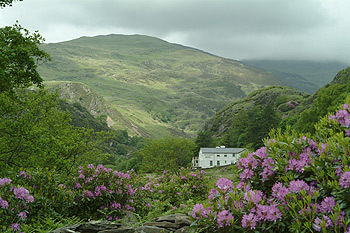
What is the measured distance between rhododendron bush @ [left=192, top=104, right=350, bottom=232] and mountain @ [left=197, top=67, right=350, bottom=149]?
40583 millimetres

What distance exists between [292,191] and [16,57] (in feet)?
36.6

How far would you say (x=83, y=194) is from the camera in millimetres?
8008

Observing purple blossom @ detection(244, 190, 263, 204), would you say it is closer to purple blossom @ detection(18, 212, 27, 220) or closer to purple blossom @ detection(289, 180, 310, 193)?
purple blossom @ detection(289, 180, 310, 193)

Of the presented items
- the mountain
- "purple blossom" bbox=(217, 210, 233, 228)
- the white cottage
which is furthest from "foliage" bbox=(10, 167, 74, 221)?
the white cottage

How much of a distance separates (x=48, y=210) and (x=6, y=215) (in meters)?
1.11

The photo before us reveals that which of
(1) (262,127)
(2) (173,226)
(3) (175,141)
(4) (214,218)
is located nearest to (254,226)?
(4) (214,218)

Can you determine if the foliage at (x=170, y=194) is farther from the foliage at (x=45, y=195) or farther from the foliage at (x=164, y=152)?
the foliage at (x=164, y=152)

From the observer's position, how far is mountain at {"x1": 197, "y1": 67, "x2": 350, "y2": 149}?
167 feet

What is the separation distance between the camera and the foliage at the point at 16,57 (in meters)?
10.6

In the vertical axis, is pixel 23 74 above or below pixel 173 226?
above

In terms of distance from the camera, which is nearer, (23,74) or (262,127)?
(23,74)

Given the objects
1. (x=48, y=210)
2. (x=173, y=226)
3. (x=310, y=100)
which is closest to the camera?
(x=173, y=226)

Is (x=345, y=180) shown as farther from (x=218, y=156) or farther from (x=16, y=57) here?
(x=218, y=156)

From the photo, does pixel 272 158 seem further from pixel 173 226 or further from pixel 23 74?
pixel 23 74
